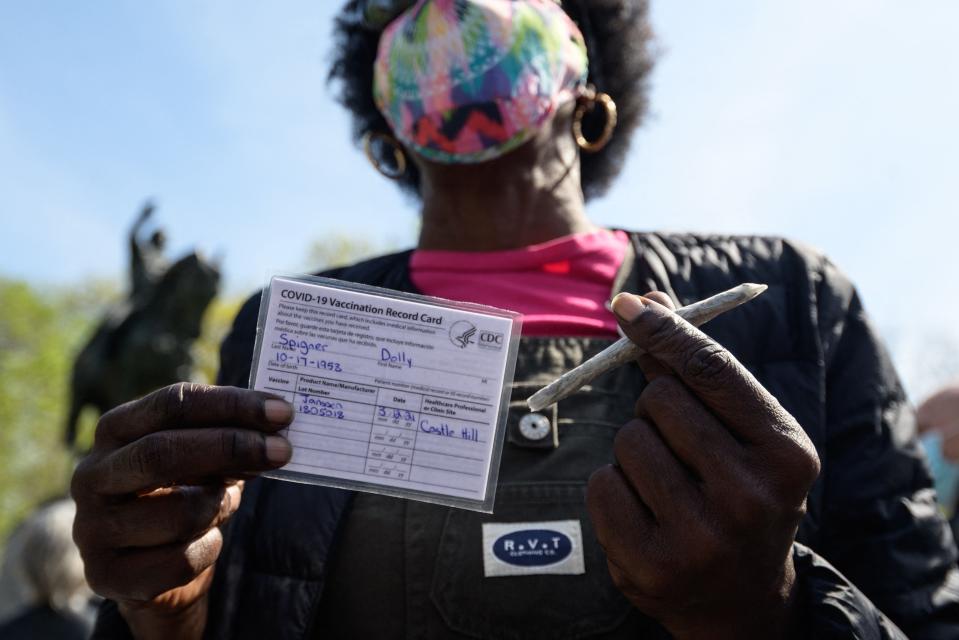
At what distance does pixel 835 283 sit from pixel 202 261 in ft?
19.7

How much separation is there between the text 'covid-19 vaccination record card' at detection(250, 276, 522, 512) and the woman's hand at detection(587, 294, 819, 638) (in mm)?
258

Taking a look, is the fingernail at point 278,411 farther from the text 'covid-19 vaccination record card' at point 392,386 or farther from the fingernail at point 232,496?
the fingernail at point 232,496

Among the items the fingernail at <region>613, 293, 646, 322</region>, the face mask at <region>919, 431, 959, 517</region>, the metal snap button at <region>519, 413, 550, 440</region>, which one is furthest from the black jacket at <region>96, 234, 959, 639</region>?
the face mask at <region>919, 431, 959, 517</region>

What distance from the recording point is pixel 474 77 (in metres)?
2.33

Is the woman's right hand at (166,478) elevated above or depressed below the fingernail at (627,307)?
below

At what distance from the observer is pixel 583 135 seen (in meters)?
2.85

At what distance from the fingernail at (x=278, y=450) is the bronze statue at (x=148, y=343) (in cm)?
612

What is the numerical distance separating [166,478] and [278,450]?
181 millimetres

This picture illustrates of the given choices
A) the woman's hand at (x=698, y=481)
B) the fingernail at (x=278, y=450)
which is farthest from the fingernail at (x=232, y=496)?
the woman's hand at (x=698, y=481)

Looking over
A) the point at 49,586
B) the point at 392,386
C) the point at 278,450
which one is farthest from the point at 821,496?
the point at 49,586

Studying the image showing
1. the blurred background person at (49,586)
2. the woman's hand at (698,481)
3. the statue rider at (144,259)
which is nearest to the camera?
the woman's hand at (698,481)

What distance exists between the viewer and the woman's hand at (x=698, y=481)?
1244 mm

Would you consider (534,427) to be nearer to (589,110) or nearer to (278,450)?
(278,450)

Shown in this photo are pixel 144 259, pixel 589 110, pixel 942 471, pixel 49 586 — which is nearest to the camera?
pixel 589 110
